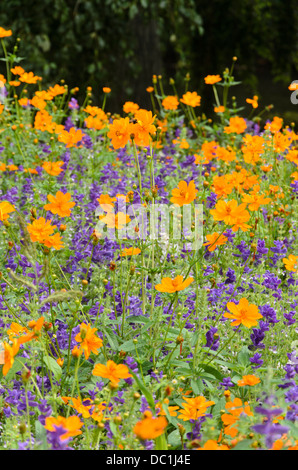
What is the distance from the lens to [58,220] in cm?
273

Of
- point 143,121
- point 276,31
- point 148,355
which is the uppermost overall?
point 276,31

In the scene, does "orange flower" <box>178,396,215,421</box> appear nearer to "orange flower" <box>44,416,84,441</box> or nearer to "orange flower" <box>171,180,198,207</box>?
"orange flower" <box>44,416,84,441</box>

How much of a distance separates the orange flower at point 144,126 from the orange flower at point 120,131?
0.07 feet

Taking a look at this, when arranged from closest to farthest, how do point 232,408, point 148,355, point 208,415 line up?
point 232,408, point 208,415, point 148,355

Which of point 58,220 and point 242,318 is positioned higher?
point 58,220

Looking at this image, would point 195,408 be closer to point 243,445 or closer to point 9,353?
point 243,445

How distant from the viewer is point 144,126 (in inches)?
71.1

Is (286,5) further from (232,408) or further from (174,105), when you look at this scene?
(232,408)

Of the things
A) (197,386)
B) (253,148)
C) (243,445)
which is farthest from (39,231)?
(253,148)

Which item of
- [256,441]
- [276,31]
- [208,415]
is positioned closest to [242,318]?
[208,415]

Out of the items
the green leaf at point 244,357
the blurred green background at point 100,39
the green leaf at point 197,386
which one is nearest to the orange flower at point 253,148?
the green leaf at point 244,357

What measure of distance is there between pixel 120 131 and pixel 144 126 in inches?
2.9

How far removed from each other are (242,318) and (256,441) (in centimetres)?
40

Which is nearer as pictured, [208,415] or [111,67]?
[208,415]
